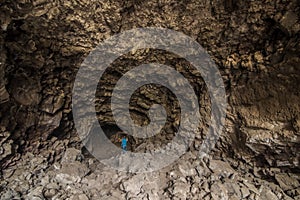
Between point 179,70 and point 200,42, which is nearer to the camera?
point 200,42

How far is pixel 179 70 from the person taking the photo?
5195 mm

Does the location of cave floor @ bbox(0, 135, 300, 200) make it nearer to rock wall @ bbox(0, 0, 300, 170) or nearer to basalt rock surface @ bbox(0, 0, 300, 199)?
basalt rock surface @ bbox(0, 0, 300, 199)

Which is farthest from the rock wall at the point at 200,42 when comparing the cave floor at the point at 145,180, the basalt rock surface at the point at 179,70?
the cave floor at the point at 145,180

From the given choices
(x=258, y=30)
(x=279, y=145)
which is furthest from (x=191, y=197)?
(x=258, y=30)

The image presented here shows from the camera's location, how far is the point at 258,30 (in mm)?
4121

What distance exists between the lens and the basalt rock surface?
3990 millimetres

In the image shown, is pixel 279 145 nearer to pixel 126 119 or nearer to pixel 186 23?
pixel 186 23

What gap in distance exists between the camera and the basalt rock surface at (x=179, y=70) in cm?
399

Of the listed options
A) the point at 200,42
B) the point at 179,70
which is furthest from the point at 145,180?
the point at 200,42

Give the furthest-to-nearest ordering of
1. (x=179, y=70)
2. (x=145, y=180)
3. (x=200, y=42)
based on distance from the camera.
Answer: (x=179, y=70), (x=200, y=42), (x=145, y=180)

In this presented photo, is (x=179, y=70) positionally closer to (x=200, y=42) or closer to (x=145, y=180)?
(x=200, y=42)

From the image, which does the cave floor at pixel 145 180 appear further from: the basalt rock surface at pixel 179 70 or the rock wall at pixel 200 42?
the rock wall at pixel 200 42

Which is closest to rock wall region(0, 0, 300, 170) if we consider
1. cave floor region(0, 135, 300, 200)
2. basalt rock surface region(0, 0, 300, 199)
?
basalt rock surface region(0, 0, 300, 199)

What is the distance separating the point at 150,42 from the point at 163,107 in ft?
6.48
